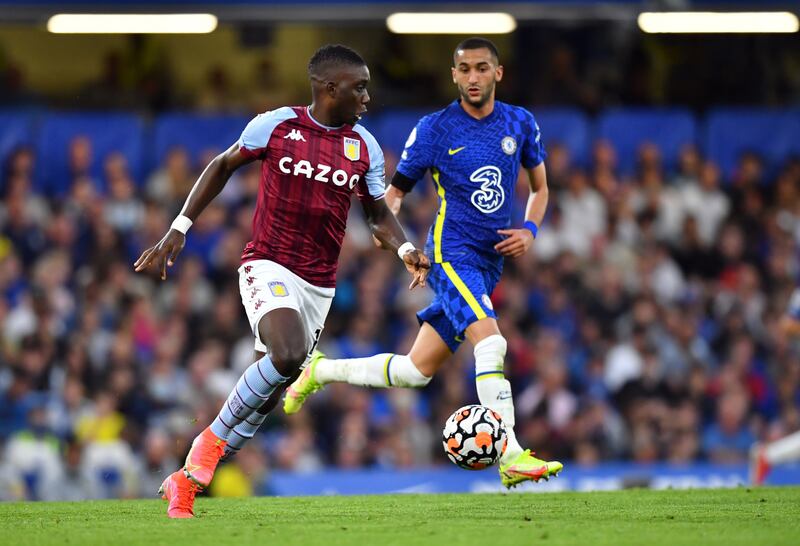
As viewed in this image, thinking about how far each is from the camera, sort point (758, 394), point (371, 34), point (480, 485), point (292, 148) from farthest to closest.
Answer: point (371, 34) < point (758, 394) < point (480, 485) < point (292, 148)

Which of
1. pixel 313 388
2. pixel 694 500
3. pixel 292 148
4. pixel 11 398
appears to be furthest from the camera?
pixel 11 398

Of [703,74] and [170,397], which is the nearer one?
[170,397]

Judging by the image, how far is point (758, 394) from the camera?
50.8 feet

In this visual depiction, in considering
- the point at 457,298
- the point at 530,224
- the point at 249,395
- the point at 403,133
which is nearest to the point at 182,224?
the point at 249,395

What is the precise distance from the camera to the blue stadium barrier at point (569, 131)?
17266 mm

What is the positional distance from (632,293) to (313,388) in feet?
23.7

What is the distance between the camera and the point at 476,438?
26.5 ft

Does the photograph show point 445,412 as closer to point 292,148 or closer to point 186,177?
point 186,177

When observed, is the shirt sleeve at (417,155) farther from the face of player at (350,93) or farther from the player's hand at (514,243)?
the face of player at (350,93)

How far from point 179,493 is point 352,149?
2.22 m

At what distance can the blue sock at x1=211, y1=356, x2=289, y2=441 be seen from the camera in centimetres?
745

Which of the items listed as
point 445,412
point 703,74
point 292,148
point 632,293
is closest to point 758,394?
point 632,293

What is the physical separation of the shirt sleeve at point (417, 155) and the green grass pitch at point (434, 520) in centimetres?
217

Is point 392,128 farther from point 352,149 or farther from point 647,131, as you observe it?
point 352,149
